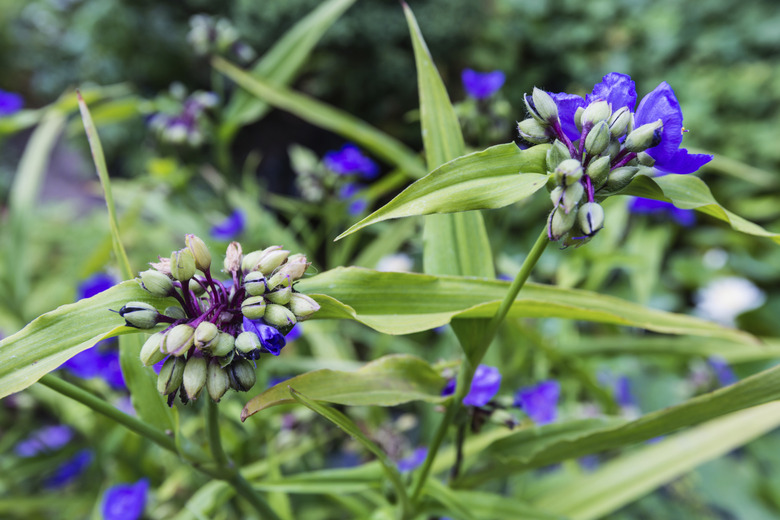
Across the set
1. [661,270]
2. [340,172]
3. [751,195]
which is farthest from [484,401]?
[751,195]

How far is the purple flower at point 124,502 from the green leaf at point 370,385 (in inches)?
19.6

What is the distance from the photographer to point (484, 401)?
47 cm

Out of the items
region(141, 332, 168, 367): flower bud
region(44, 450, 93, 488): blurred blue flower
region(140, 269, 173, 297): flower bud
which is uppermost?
region(140, 269, 173, 297): flower bud

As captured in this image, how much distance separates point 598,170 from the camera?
32 cm

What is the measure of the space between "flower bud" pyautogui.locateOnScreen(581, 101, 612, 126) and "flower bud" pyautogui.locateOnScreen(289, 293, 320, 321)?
0.22m

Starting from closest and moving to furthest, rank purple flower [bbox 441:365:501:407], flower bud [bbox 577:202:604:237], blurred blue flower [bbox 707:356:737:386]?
flower bud [bbox 577:202:604:237] < purple flower [bbox 441:365:501:407] < blurred blue flower [bbox 707:356:737:386]

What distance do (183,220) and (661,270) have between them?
1978 mm

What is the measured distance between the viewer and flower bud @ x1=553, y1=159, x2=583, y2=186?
314 millimetres

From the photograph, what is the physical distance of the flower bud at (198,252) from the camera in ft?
1.15

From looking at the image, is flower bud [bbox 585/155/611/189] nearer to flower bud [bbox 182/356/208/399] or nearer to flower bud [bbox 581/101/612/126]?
flower bud [bbox 581/101/612/126]

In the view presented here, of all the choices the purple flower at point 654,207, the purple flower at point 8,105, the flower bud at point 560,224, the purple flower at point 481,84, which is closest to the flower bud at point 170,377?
the flower bud at point 560,224

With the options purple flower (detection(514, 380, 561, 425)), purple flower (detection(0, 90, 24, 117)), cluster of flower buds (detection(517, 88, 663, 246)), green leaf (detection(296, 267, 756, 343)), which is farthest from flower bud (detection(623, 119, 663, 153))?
purple flower (detection(0, 90, 24, 117))

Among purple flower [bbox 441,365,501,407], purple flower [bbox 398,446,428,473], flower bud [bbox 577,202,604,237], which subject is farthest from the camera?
purple flower [bbox 398,446,428,473]

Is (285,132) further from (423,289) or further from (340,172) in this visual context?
(423,289)
